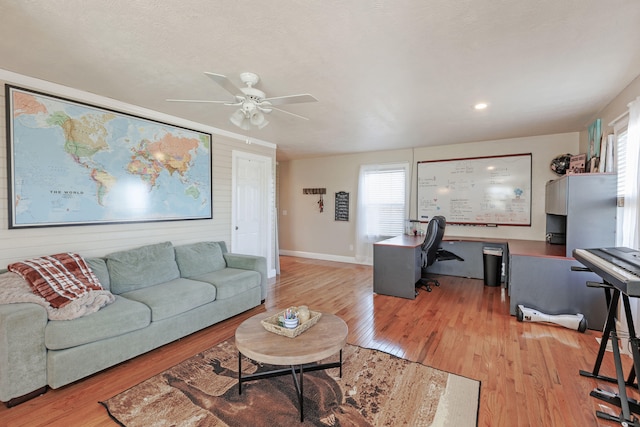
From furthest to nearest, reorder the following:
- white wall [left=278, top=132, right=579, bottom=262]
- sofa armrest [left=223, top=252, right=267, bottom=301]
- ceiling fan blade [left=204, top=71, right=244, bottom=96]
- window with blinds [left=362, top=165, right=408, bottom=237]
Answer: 1. window with blinds [left=362, top=165, right=408, bottom=237]
2. white wall [left=278, top=132, right=579, bottom=262]
3. sofa armrest [left=223, top=252, right=267, bottom=301]
4. ceiling fan blade [left=204, top=71, right=244, bottom=96]

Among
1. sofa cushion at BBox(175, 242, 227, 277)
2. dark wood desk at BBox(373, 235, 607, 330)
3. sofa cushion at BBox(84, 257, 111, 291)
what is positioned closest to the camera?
sofa cushion at BBox(84, 257, 111, 291)

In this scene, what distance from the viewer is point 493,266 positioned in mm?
4777

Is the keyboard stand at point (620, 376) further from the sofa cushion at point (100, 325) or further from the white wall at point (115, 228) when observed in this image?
the white wall at point (115, 228)

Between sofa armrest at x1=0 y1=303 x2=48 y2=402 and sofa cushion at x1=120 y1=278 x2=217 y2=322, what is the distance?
74 centimetres

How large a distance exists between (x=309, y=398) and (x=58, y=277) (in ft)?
7.41

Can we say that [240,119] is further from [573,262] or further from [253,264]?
[573,262]

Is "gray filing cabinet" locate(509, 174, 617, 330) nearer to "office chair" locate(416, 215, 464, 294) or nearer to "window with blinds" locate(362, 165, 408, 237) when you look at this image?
"office chair" locate(416, 215, 464, 294)

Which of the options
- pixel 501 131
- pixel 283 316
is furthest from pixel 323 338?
pixel 501 131

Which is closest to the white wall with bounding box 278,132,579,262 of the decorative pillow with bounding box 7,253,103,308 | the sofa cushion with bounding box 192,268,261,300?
the sofa cushion with bounding box 192,268,261,300

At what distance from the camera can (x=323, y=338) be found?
199 cm

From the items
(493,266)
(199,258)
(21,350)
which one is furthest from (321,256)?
(21,350)

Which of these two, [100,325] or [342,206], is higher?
[342,206]

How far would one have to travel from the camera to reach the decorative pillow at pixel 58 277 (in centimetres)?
229

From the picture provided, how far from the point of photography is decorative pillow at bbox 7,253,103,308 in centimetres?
229
